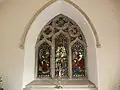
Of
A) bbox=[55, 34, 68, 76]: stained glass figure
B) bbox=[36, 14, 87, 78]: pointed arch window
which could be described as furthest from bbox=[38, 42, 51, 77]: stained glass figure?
bbox=[55, 34, 68, 76]: stained glass figure

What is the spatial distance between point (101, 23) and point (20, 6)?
1.81 metres

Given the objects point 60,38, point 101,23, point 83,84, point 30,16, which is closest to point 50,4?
point 30,16

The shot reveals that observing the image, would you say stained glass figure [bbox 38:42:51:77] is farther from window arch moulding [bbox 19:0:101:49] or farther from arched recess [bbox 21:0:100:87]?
window arch moulding [bbox 19:0:101:49]

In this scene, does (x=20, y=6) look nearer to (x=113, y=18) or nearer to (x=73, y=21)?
(x=73, y=21)

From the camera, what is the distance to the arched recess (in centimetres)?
470

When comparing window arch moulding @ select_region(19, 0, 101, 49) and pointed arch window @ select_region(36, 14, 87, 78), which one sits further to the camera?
pointed arch window @ select_region(36, 14, 87, 78)

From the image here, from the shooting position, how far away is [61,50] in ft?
16.8

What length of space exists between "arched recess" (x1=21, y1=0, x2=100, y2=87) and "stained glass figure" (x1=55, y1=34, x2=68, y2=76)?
0.49 m

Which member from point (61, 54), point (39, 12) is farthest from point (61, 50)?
point (39, 12)

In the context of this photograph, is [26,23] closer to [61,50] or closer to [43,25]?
[43,25]

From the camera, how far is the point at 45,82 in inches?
187

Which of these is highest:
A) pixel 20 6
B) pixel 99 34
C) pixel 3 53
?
pixel 20 6

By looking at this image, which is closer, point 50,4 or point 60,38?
point 50,4

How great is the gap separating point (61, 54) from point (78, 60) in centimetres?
41
